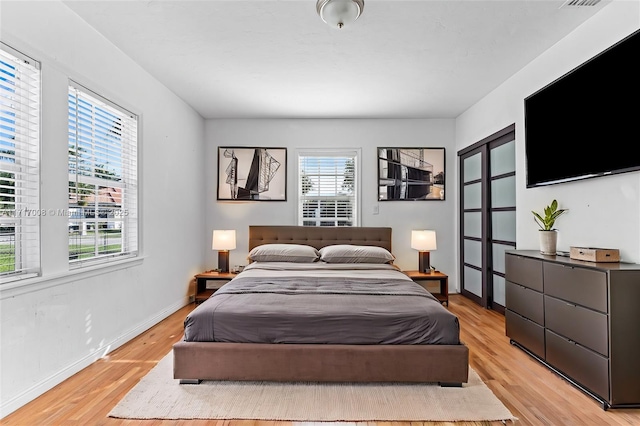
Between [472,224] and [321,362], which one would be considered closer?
[321,362]

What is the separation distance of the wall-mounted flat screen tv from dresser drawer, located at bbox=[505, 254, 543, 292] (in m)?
0.70

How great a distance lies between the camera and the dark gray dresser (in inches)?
81.5

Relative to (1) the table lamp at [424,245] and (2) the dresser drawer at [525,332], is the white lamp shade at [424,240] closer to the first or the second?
(1) the table lamp at [424,245]

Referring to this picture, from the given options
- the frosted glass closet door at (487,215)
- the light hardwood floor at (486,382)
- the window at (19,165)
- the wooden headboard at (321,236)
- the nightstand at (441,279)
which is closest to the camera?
the light hardwood floor at (486,382)

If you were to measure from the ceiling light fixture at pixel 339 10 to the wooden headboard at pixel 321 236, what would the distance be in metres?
2.93

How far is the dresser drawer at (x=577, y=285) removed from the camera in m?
2.13

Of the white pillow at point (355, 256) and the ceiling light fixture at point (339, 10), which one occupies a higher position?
the ceiling light fixture at point (339, 10)

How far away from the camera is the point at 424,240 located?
4.77 m

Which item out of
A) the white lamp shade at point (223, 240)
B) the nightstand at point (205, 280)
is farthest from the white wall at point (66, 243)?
the white lamp shade at point (223, 240)

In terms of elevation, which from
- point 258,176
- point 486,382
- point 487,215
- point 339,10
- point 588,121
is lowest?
point 486,382

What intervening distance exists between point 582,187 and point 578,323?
106cm

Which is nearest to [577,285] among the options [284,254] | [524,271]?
[524,271]

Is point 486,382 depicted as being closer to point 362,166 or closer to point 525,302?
point 525,302

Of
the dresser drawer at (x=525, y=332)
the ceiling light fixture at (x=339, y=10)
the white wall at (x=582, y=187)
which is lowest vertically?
the dresser drawer at (x=525, y=332)
